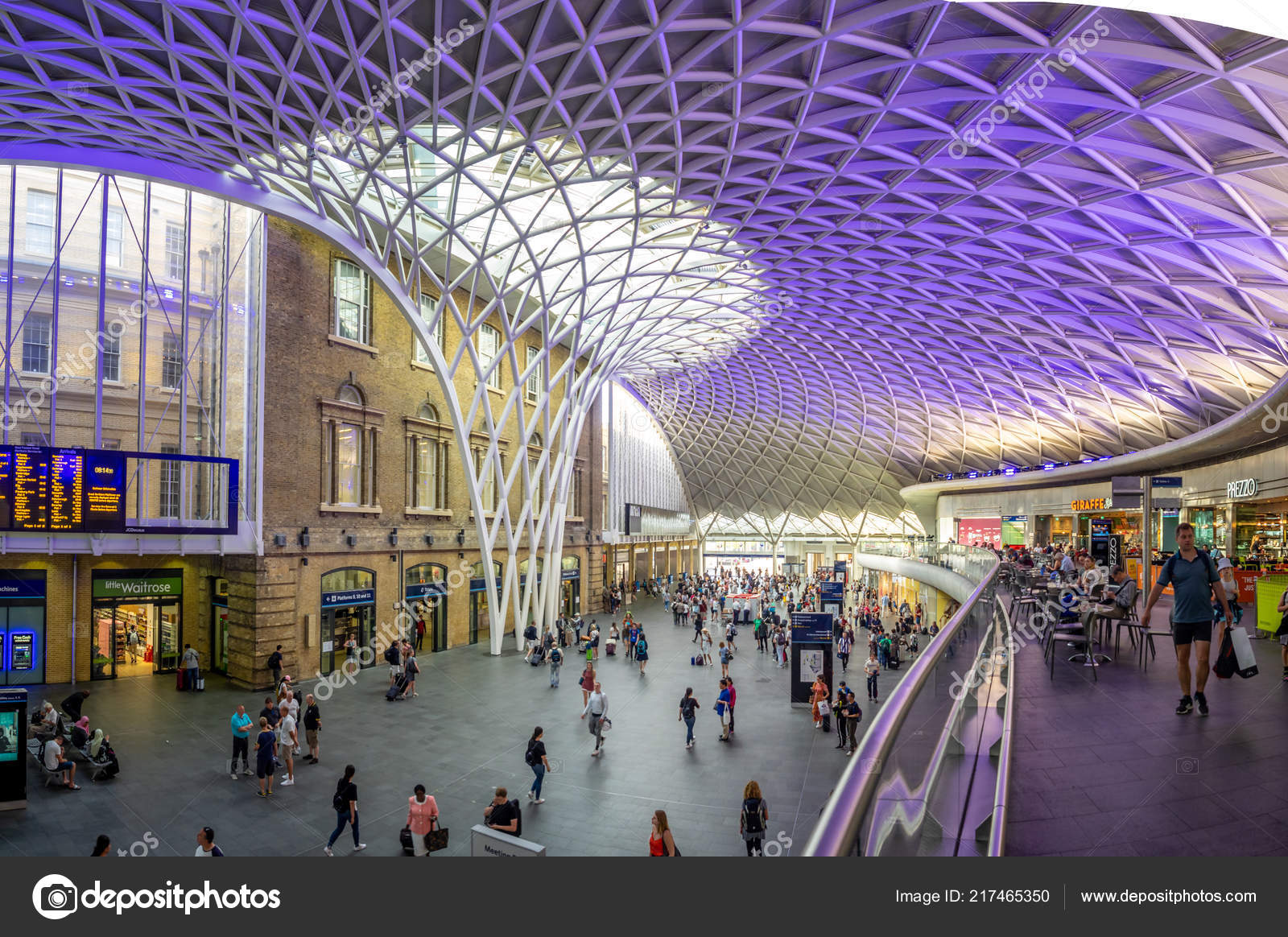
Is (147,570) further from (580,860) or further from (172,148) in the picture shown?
(580,860)

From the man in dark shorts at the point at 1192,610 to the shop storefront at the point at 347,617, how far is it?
85.2ft

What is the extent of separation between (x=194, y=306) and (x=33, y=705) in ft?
43.4

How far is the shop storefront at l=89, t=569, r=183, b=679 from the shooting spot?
79.5 ft

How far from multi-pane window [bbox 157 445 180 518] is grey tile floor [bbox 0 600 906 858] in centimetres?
566

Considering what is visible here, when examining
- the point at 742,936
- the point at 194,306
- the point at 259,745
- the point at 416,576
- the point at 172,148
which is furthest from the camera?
the point at 416,576

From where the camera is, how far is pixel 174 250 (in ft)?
82.5

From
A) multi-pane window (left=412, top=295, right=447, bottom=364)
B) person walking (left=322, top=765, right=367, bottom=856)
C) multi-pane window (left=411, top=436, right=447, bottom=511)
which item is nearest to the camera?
person walking (left=322, top=765, right=367, bottom=856)

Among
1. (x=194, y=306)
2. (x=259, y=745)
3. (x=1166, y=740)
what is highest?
(x=194, y=306)

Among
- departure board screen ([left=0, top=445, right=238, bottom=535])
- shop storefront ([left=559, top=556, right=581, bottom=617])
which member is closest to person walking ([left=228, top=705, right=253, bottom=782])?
departure board screen ([left=0, top=445, right=238, bottom=535])

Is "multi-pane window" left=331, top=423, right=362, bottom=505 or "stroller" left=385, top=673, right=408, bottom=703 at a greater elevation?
"multi-pane window" left=331, top=423, right=362, bottom=505

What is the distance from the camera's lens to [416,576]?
31.9 metres

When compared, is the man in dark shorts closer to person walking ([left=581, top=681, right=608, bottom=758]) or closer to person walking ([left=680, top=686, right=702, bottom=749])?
person walking ([left=680, top=686, right=702, bottom=749])

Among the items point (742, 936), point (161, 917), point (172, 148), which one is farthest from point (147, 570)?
point (742, 936)
